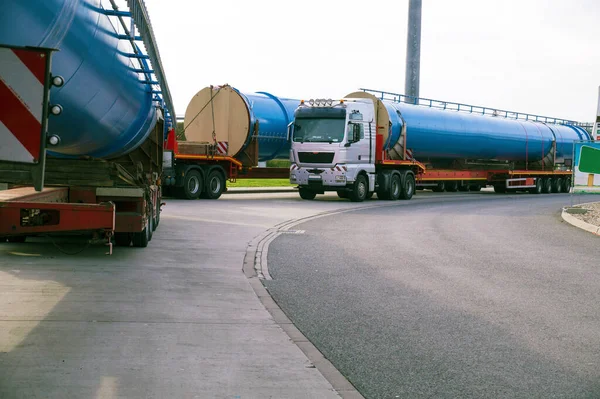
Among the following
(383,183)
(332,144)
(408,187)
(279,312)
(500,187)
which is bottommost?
(279,312)

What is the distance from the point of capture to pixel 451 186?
38.9 m

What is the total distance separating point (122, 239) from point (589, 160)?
15499 mm

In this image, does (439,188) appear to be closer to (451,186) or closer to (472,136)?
(451,186)

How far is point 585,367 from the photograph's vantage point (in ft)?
19.4

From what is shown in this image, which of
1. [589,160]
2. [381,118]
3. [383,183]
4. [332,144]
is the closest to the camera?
[589,160]

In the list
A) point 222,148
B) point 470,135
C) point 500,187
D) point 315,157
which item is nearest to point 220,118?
point 222,148

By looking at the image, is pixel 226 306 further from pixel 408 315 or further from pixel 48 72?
pixel 48 72

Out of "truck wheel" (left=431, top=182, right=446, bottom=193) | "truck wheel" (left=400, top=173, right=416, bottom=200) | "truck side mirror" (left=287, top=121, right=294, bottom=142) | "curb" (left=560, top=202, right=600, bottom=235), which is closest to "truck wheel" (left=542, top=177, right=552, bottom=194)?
"truck wheel" (left=431, top=182, right=446, bottom=193)

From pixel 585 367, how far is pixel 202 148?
68.6 ft

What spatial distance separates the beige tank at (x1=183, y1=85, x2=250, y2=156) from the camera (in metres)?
27.3

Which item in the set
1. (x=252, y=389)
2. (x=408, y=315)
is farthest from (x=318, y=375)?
(x=408, y=315)

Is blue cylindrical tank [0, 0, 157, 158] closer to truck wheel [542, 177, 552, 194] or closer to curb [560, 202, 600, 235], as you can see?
curb [560, 202, 600, 235]

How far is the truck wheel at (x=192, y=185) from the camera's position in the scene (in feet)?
83.6

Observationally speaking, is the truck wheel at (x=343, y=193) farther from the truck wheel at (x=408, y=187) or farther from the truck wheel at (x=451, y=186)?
the truck wheel at (x=451, y=186)
